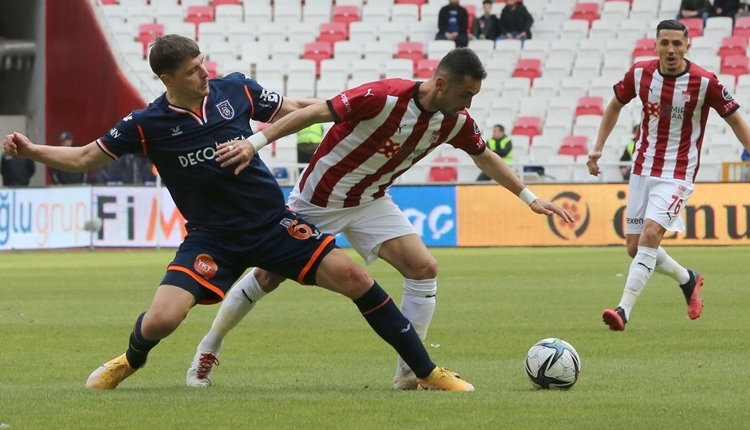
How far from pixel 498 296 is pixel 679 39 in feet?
12.8

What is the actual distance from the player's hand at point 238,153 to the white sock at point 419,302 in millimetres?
1318

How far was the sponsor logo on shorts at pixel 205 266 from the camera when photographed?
670 centimetres

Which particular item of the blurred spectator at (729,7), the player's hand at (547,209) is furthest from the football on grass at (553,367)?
the blurred spectator at (729,7)

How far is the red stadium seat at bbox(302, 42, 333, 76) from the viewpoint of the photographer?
29188mm

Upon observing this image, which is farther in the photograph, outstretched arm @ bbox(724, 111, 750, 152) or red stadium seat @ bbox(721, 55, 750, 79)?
red stadium seat @ bbox(721, 55, 750, 79)

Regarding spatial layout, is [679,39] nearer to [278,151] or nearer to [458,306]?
[458,306]

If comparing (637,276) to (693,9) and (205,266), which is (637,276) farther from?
(693,9)

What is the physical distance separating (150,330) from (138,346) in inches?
6.3

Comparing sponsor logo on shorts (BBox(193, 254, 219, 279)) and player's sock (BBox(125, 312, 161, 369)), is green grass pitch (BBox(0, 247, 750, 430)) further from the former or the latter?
sponsor logo on shorts (BBox(193, 254, 219, 279))

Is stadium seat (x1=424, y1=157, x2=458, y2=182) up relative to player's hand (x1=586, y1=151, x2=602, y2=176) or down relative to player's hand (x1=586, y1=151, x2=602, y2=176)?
down

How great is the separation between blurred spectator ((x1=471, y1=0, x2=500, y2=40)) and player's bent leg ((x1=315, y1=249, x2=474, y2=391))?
22.4 meters

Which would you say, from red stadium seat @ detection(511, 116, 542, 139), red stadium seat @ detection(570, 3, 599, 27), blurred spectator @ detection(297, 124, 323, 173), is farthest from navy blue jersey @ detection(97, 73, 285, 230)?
red stadium seat @ detection(570, 3, 599, 27)

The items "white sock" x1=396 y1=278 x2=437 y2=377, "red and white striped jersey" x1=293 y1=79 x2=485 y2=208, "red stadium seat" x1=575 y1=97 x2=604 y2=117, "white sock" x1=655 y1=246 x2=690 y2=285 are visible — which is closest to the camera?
"red and white striped jersey" x1=293 y1=79 x2=485 y2=208

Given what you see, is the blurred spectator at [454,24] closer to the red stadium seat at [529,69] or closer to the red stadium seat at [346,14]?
the red stadium seat at [529,69]
